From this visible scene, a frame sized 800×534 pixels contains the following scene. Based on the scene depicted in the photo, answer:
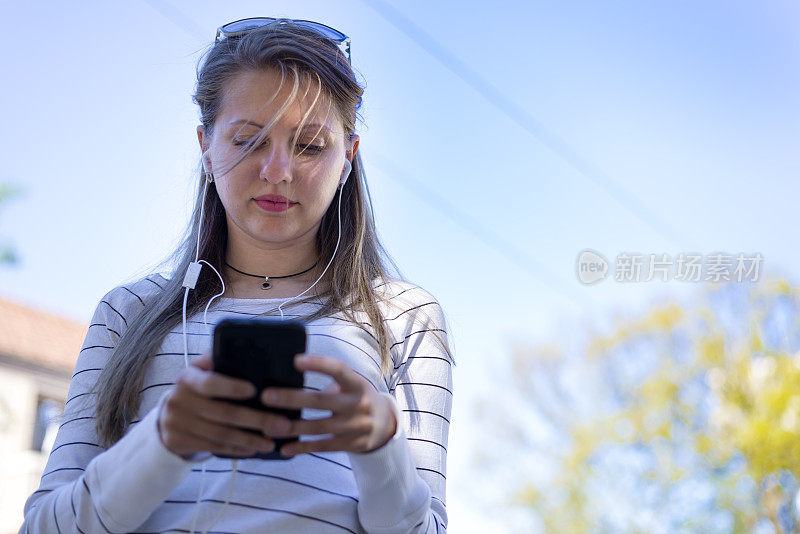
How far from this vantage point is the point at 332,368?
2.32 ft

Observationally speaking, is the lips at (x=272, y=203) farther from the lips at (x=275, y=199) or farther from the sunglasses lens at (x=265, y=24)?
the sunglasses lens at (x=265, y=24)

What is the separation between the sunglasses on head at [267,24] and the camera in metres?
1.35

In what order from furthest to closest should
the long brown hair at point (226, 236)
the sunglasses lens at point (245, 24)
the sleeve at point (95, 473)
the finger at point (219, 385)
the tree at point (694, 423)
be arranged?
the tree at point (694, 423), the sunglasses lens at point (245, 24), the long brown hair at point (226, 236), the sleeve at point (95, 473), the finger at point (219, 385)

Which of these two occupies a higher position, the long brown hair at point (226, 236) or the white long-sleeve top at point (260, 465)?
the long brown hair at point (226, 236)

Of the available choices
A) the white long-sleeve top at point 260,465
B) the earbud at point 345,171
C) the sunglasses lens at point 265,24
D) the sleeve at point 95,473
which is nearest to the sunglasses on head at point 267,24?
the sunglasses lens at point 265,24

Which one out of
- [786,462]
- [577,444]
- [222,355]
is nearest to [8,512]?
[577,444]

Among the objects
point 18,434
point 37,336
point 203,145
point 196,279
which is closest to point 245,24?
point 203,145

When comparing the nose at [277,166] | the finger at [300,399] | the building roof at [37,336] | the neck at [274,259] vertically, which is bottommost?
the finger at [300,399]

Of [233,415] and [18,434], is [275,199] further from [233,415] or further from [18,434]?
[18,434]

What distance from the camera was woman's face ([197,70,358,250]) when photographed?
3.76 ft

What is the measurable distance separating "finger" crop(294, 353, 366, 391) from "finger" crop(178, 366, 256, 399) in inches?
1.9

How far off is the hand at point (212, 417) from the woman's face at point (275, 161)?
0.45m

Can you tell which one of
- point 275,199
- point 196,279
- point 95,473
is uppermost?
point 275,199

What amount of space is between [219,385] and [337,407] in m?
0.10
